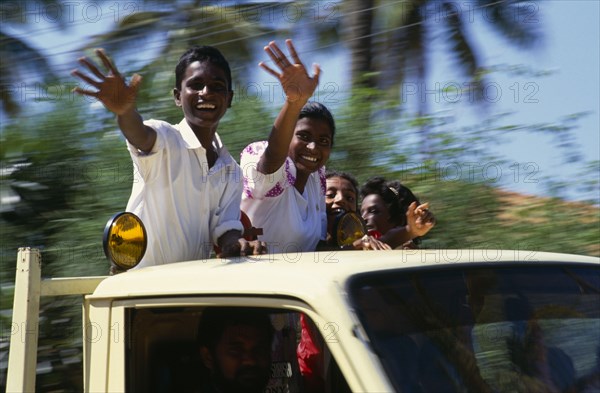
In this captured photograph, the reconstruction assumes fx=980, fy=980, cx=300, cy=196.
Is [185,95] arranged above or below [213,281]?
above

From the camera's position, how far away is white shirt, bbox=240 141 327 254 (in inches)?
151

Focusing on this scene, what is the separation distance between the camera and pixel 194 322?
282 centimetres

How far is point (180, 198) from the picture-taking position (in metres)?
3.45

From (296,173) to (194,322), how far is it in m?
1.39

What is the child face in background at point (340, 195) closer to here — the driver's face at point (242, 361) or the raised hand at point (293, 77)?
the raised hand at point (293, 77)


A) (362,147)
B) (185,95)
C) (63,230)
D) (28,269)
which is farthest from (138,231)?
(362,147)

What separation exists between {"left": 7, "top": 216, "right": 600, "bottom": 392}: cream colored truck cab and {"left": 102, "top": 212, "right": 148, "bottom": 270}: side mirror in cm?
9

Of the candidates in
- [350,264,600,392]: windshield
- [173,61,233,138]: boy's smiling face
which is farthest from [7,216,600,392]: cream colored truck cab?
[173,61,233,138]: boy's smiling face

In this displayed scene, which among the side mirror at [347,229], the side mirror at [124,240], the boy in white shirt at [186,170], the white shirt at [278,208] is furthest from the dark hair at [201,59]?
the side mirror at [124,240]

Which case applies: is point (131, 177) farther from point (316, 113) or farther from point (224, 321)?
point (224, 321)

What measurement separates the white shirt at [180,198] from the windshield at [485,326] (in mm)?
1113

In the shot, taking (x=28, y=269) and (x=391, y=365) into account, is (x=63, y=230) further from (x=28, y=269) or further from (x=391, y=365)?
(x=391, y=365)

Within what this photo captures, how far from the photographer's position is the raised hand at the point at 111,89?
10.2ft

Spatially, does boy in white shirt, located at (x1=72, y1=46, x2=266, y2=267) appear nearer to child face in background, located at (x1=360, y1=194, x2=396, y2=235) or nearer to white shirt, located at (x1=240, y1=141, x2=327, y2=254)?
white shirt, located at (x1=240, y1=141, x2=327, y2=254)
